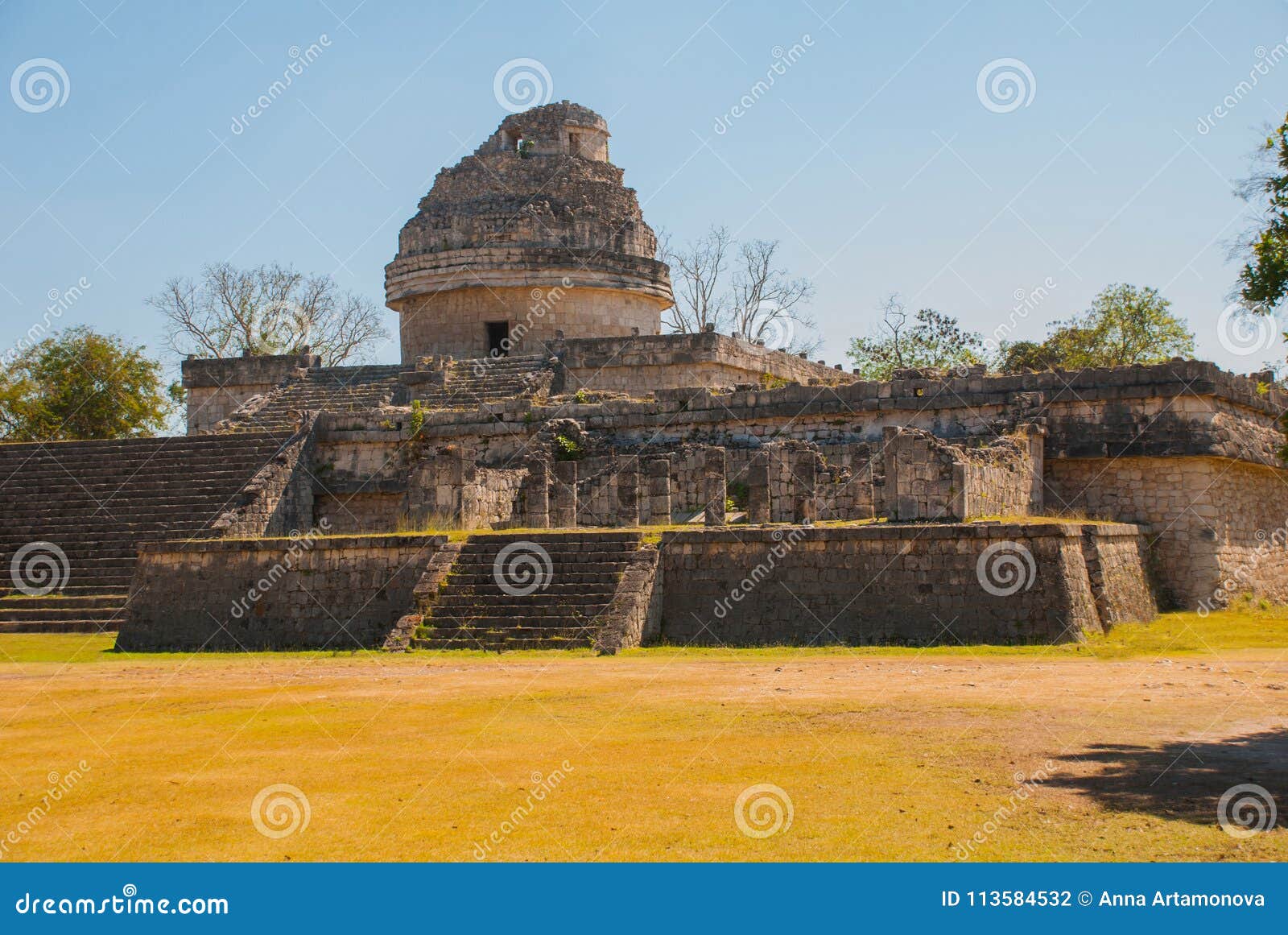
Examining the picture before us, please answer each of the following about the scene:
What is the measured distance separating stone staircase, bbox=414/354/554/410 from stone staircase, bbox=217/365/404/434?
3.51 ft

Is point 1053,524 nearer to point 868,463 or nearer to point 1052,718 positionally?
point 868,463

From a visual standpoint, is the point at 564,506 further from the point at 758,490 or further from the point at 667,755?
the point at 667,755

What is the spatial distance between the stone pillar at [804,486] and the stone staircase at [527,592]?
2.70 meters

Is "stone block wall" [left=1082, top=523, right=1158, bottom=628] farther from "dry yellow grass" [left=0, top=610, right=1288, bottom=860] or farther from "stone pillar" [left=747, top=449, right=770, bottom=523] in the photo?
"stone pillar" [left=747, top=449, right=770, bottom=523]

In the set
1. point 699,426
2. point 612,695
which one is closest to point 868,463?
point 699,426

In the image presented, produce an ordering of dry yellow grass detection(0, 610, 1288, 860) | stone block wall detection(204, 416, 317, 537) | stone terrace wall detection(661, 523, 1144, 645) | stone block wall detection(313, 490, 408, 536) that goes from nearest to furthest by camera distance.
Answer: dry yellow grass detection(0, 610, 1288, 860) → stone terrace wall detection(661, 523, 1144, 645) → stone block wall detection(204, 416, 317, 537) → stone block wall detection(313, 490, 408, 536)

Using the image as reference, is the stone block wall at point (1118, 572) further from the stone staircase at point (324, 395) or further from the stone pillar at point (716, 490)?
the stone staircase at point (324, 395)

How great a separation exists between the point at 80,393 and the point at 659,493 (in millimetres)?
25529

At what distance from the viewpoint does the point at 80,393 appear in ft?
135

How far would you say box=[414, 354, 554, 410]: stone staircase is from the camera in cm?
3019

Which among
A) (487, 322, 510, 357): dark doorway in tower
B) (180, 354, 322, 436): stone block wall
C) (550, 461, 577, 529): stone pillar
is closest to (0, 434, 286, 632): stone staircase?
(180, 354, 322, 436): stone block wall

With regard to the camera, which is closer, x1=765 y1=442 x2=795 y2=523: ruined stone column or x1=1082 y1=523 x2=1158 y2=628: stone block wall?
x1=1082 y1=523 x2=1158 y2=628: stone block wall

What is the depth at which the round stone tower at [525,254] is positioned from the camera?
34.5m

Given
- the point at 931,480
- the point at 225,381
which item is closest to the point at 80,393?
the point at 225,381
